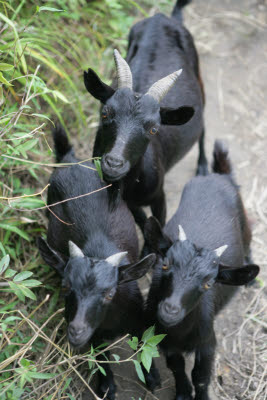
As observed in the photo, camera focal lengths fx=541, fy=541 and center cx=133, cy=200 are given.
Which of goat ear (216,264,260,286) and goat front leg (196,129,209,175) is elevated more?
goat ear (216,264,260,286)

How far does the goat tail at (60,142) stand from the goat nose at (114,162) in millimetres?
958

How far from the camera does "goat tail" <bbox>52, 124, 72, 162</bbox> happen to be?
16.6 ft

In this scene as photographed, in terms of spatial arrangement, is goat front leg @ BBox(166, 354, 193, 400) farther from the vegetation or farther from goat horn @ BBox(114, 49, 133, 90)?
goat horn @ BBox(114, 49, 133, 90)

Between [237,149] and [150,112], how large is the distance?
108 inches

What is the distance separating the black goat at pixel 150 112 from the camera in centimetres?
450

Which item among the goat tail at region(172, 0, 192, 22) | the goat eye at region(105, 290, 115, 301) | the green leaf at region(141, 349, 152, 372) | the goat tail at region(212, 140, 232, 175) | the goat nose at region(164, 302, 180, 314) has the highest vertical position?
the goat tail at region(172, 0, 192, 22)

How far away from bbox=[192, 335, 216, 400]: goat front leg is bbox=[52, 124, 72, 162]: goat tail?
7.21 feet

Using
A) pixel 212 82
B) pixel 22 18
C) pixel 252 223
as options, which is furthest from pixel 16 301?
pixel 212 82

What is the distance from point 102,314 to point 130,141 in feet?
Answer: 4.72

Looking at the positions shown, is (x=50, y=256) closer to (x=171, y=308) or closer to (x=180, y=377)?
(x=171, y=308)

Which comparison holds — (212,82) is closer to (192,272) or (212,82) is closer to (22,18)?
(22,18)

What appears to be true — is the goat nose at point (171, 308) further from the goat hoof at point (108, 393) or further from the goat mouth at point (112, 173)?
the goat hoof at point (108, 393)

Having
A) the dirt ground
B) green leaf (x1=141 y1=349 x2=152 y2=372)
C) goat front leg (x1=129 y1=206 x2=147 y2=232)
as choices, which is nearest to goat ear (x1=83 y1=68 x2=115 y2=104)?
goat front leg (x1=129 y1=206 x2=147 y2=232)

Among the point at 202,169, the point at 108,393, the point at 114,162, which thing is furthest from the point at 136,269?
the point at 202,169
